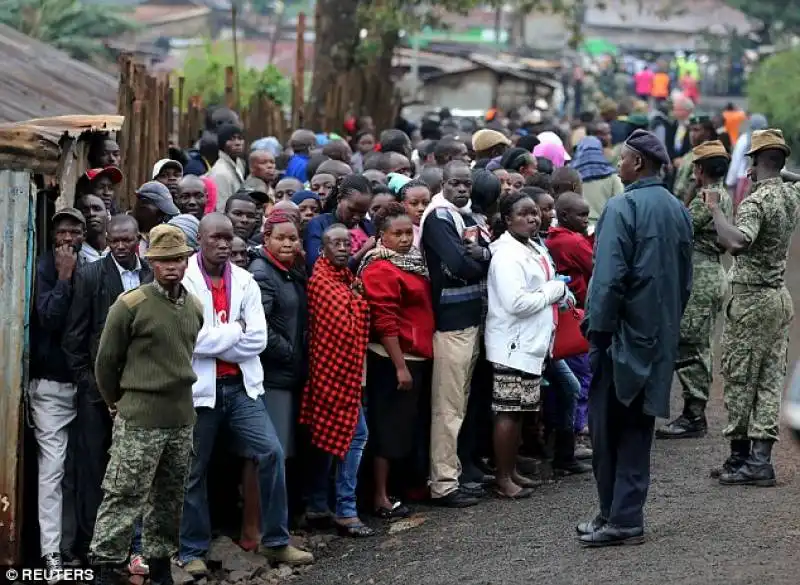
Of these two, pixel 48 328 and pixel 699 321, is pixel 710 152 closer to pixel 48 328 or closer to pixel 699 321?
pixel 699 321

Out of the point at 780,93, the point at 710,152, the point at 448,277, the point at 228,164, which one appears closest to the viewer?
the point at 448,277

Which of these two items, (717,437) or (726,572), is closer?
(726,572)

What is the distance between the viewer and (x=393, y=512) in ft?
31.0

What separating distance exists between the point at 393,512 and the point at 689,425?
2443 mm

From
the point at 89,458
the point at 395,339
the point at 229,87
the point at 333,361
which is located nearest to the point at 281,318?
the point at 333,361

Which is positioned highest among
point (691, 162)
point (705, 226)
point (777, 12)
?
point (777, 12)

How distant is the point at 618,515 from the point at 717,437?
3.22 meters

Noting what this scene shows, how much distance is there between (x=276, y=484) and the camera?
841 centimetres

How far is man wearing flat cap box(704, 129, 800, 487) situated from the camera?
29.5 ft

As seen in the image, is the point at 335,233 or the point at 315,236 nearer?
the point at 335,233

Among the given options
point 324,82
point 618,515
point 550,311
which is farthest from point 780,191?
point 324,82

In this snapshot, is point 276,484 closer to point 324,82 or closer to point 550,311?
point 550,311

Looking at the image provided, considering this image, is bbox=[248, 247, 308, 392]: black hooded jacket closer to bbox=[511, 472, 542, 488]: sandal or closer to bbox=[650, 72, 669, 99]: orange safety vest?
bbox=[511, 472, 542, 488]: sandal

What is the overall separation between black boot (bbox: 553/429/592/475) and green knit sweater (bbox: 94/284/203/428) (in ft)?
11.0
